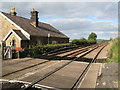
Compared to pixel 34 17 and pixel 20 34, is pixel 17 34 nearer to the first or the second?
pixel 20 34

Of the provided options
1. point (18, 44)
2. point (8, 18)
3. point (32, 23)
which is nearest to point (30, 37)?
point (18, 44)

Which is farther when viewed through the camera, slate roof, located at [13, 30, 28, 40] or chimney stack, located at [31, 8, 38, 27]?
chimney stack, located at [31, 8, 38, 27]

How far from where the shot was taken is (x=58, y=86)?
6168 millimetres

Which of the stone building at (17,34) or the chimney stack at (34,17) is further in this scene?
the chimney stack at (34,17)

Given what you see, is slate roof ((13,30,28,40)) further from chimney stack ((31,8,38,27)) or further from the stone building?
chimney stack ((31,8,38,27))

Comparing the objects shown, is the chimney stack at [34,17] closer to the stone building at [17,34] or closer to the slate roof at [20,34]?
the stone building at [17,34]

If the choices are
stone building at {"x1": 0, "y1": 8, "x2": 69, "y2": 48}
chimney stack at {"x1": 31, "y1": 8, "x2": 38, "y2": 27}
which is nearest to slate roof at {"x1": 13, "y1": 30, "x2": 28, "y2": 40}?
stone building at {"x1": 0, "y1": 8, "x2": 69, "y2": 48}


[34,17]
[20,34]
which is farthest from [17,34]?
[34,17]

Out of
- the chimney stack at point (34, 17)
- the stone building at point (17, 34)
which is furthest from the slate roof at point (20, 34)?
the chimney stack at point (34, 17)

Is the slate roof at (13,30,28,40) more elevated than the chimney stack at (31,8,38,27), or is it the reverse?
the chimney stack at (31,8,38,27)

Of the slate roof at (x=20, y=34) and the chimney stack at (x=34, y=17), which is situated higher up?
the chimney stack at (x=34, y=17)

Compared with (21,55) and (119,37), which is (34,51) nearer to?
(21,55)

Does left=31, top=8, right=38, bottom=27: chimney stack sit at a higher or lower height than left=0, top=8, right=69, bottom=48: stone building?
higher

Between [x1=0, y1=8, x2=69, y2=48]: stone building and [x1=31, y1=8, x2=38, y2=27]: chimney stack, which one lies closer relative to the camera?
[x1=0, y1=8, x2=69, y2=48]: stone building
